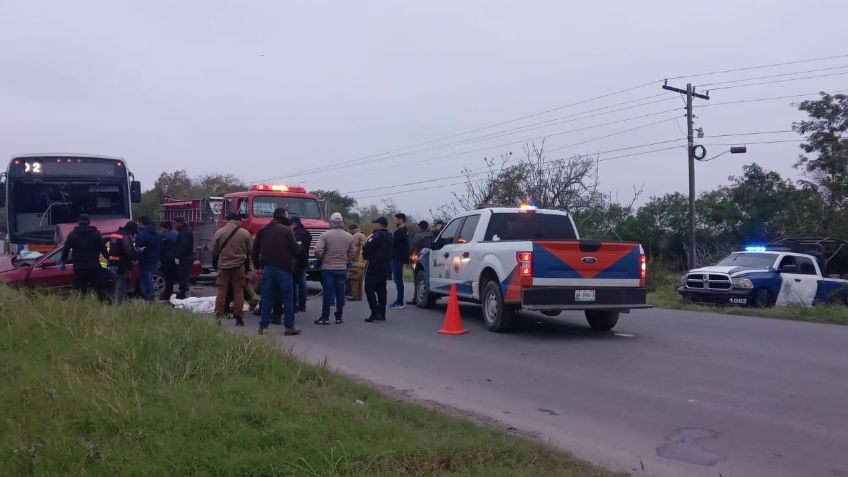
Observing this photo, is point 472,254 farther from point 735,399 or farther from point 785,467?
point 785,467

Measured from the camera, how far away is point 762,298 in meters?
17.8

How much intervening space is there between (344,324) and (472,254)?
2380 millimetres

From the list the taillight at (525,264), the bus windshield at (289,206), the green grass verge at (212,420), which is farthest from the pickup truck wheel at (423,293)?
the green grass verge at (212,420)

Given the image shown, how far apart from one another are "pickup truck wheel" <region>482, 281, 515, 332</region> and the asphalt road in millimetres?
175

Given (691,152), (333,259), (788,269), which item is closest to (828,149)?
(691,152)

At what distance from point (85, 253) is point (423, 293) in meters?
6.23

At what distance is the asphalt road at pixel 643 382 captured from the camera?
630cm

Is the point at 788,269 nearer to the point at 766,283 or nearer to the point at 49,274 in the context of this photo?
the point at 766,283

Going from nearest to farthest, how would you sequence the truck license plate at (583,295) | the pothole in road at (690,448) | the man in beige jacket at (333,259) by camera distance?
the pothole in road at (690,448), the truck license plate at (583,295), the man in beige jacket at (333,259)

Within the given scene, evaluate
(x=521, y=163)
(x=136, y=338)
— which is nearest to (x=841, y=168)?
(x=521, y=163)

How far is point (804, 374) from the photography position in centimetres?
905

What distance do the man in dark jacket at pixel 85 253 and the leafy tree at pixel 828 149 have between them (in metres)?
28.7

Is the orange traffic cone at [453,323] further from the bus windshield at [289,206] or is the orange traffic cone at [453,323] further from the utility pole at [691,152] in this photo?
the utility pole at [691,152]

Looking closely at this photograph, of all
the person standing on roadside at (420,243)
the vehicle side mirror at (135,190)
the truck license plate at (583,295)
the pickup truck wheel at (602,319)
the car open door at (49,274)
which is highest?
the vehicle side mirror at (135,190)
